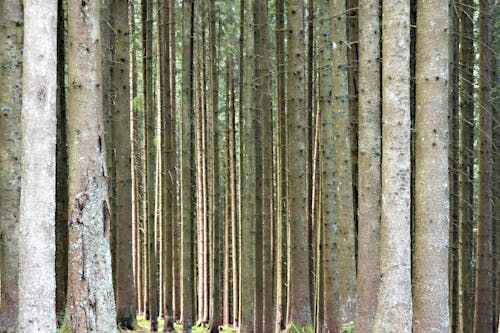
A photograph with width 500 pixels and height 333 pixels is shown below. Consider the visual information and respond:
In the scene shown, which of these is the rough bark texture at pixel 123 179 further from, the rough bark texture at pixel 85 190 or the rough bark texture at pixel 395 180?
the rough bark texture at pixel 395 180

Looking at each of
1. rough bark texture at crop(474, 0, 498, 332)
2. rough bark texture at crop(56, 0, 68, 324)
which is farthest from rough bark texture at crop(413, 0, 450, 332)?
rough bark texture at crop(474, 0, 498, 332)

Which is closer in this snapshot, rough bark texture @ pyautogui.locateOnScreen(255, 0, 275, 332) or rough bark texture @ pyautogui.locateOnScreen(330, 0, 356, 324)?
rough bark texture @ pyautogui.locateOnScreen(330, 0, 356, 324)

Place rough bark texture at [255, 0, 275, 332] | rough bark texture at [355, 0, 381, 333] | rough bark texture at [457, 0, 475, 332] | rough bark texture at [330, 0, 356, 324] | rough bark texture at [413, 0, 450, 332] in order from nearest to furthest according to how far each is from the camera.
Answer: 1. rough bark texture at [413, 0, 450, 332]
2. rough bark texture at [355, 0, 381, 333]
3. rough bark texture at [330, 0, 356, 324]
4. rough bark texture at [255, 0, 275, 332]
5. rough bark texture at [457, 0, 475, 332]

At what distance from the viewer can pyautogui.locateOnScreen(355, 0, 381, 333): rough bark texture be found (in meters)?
7.13

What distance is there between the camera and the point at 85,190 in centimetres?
641

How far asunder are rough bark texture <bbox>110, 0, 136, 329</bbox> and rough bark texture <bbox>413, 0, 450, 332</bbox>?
6319mm

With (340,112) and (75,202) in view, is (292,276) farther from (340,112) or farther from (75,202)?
(75,202)

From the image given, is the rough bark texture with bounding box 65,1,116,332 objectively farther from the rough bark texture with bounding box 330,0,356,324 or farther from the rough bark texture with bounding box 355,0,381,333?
the rough bark texture with bounding box 330,0,356,324

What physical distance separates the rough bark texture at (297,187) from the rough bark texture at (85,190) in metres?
4.74

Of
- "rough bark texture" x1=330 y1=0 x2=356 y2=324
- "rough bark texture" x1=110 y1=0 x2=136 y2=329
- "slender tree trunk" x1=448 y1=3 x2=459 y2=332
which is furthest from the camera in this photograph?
"slender tree trunk" x1=448 y1=3 x2=459 y2=332

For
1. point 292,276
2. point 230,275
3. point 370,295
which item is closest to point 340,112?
point 370,295

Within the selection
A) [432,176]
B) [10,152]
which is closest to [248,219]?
[10,152]

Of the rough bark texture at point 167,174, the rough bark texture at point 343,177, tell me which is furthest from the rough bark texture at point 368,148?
the rough bark texture at point 167,174

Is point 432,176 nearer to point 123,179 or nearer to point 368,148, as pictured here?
point 368,148
